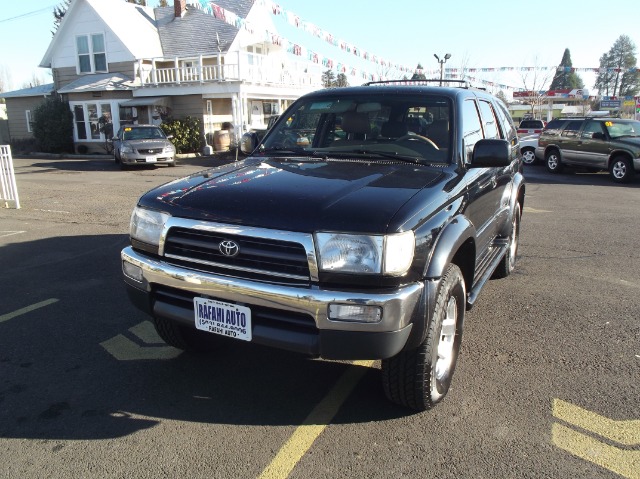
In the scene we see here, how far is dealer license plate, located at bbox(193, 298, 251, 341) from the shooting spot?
2.73 meters

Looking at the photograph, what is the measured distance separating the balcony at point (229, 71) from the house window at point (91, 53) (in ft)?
8.11

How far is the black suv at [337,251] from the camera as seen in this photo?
2.52 meters

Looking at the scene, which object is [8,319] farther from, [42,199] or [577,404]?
[42,199]

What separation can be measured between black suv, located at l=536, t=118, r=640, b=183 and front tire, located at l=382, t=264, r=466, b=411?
13059 millimetres

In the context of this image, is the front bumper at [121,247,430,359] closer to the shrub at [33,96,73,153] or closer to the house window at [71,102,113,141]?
the house window at [71,102,113,141]

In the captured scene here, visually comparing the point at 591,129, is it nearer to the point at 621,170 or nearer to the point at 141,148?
the point at 621,170

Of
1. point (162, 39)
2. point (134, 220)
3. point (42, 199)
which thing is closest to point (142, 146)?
point (42, 199)

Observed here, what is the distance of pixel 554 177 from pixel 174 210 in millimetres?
14730

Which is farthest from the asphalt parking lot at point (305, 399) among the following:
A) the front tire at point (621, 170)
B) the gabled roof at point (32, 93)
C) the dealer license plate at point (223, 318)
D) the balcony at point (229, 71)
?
the gabled roof at point (32, 93)

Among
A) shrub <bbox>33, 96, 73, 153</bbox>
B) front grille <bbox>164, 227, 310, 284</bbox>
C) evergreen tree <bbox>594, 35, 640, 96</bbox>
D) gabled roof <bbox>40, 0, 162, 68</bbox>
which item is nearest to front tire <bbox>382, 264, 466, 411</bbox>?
front grille <bbox>164, 227, 310, 284</bbox>

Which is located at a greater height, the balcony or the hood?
the balcony

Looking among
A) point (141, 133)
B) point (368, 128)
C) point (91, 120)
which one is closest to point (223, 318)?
point (368, 128)

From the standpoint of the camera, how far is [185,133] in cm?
2230

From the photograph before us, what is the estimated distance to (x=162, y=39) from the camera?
2759cm
